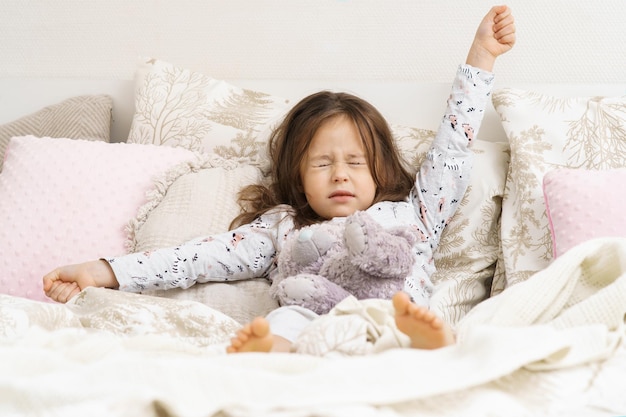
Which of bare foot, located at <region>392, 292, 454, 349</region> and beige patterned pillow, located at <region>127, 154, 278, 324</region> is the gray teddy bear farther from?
bare foot, located at <region>392, 292, 454, 349</region>

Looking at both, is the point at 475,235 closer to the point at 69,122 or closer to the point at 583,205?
the point at 583,205

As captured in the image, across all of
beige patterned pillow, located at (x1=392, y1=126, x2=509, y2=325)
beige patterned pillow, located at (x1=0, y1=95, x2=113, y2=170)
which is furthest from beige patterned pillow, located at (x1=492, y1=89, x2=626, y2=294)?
beige patterned pillow, located at (x1=0, y1=95, x2=113, y2=170)

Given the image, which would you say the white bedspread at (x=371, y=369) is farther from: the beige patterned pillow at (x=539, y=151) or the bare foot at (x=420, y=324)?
the beige patterned pillow at (x=539, y=151)

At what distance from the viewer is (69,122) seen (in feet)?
5.73

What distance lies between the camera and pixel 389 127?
158cm

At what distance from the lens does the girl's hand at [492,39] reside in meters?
1.53

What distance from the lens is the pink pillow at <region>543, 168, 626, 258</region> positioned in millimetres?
1247

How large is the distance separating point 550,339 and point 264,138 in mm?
959

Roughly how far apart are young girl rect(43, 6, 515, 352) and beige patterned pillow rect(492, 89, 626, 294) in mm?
94

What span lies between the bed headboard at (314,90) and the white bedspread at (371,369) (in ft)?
2.38

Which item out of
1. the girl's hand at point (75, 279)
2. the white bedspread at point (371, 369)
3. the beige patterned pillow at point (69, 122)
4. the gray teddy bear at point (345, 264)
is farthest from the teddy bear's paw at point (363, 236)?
the beige patterned pillow at point (69, 122)

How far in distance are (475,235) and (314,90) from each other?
1.81 feet

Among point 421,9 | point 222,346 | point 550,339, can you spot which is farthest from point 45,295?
point 421,9

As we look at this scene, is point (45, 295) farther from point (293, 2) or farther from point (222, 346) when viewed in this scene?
point (293, 2)
